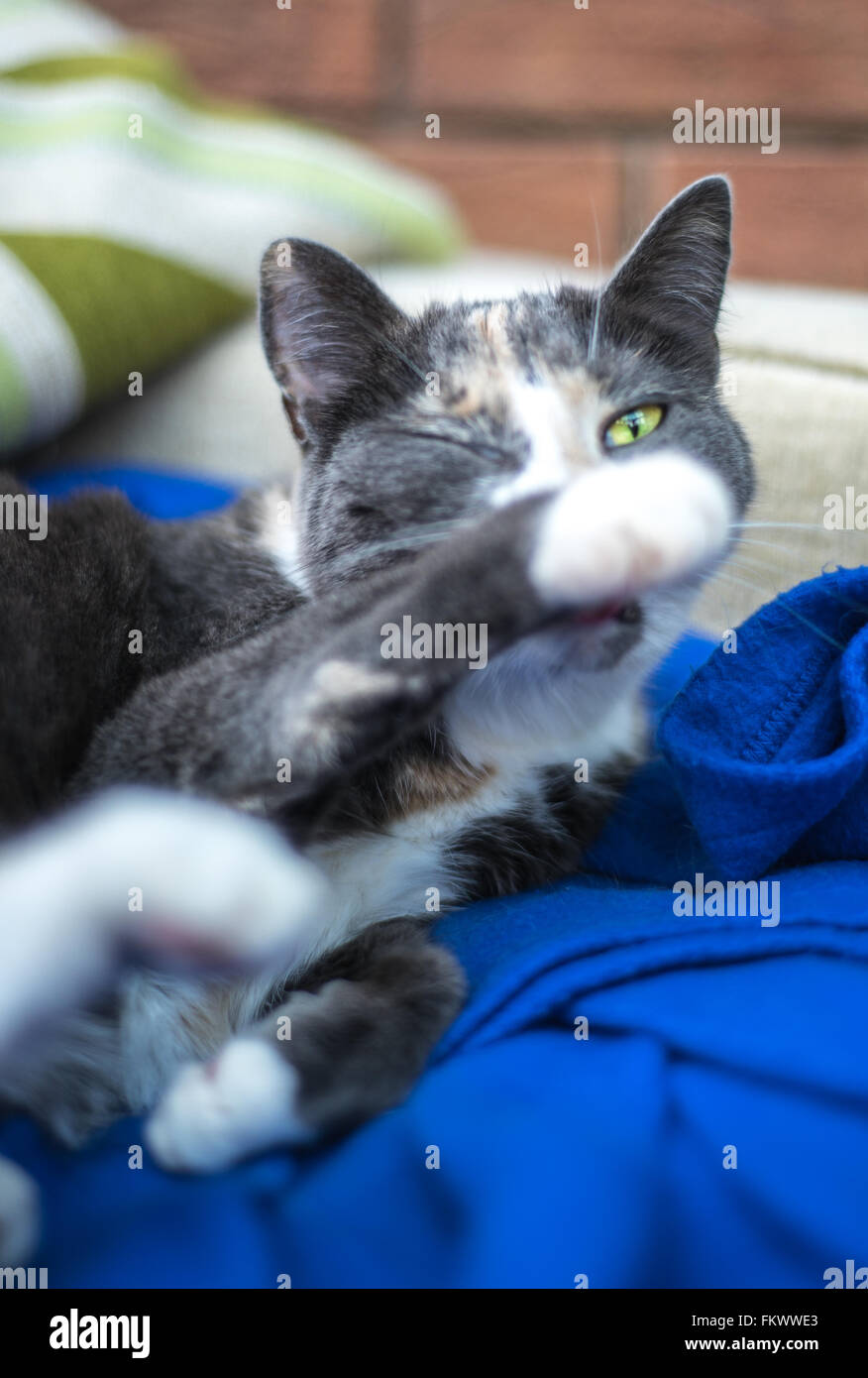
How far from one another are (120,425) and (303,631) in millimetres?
1046

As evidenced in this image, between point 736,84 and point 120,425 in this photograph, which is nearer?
point 120,425

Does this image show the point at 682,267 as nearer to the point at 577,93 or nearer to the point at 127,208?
the point at 127,208

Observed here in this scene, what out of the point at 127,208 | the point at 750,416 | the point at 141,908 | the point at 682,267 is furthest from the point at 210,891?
the point at 127,208

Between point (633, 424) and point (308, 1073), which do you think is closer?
point (308, 1073)

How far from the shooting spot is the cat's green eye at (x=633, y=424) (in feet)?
2.78

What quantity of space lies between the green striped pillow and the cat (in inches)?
17.3

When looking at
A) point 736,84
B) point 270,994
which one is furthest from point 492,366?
point 736,84

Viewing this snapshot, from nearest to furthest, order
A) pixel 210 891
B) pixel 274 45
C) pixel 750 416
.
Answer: pixel 210 891 < pixel 750 416 < pixel 274 45

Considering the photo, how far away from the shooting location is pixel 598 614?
0.70 meters

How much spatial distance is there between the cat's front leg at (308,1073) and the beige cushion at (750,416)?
434 millimetres

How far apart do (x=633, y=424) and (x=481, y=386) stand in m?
0.12

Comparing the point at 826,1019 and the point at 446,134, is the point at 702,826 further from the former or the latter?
the point at 446,134

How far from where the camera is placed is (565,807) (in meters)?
0.92

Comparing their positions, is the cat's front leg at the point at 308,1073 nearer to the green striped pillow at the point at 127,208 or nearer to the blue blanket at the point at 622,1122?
the blue blanket at the point at 622,1122
